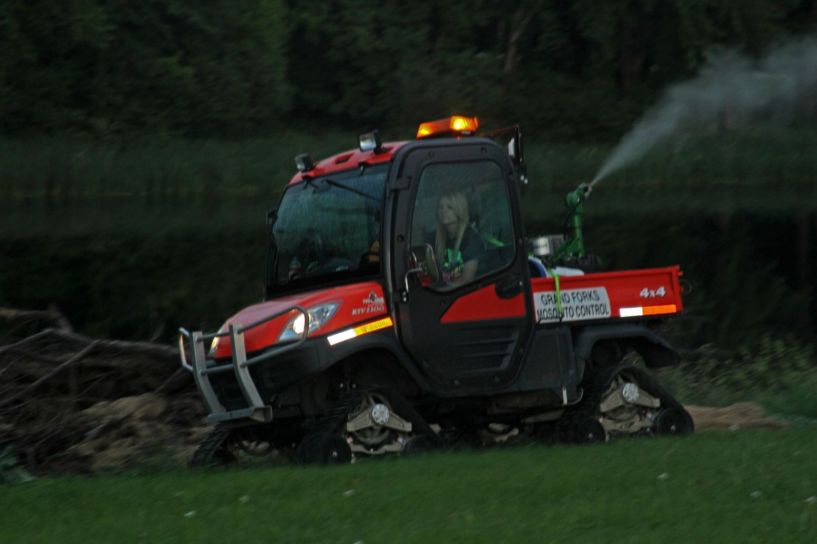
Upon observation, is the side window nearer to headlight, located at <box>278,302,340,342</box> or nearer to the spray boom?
headlight, located at <box>278,302,340,342</box>

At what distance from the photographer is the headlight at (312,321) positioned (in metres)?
10.9

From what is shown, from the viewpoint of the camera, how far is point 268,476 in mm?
9672

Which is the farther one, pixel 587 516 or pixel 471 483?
pixel 471 483

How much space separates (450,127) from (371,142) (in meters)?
0.61

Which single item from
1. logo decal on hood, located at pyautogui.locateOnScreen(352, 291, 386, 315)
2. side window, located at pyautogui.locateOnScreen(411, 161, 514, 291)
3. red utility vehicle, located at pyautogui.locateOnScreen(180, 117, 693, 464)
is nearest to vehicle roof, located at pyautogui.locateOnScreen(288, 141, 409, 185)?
red utility vehicle, located at pyautogui.locateOnScreen(180, 117, 693, 464)

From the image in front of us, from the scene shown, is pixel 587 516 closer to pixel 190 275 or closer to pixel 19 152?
pixel 190 275

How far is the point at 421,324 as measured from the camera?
37.1 feet

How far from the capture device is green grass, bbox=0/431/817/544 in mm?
8039

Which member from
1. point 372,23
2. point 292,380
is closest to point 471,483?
point 292,380

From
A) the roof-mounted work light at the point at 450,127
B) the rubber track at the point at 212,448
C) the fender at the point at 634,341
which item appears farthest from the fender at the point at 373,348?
the roof-mounted work light at the point at 450,127

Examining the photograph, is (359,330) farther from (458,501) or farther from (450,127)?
(458,501)

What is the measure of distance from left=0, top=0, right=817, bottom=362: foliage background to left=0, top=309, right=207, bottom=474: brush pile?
23.7ft

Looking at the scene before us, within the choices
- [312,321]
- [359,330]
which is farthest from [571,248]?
[312,321]

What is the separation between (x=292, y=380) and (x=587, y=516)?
9.81ft
